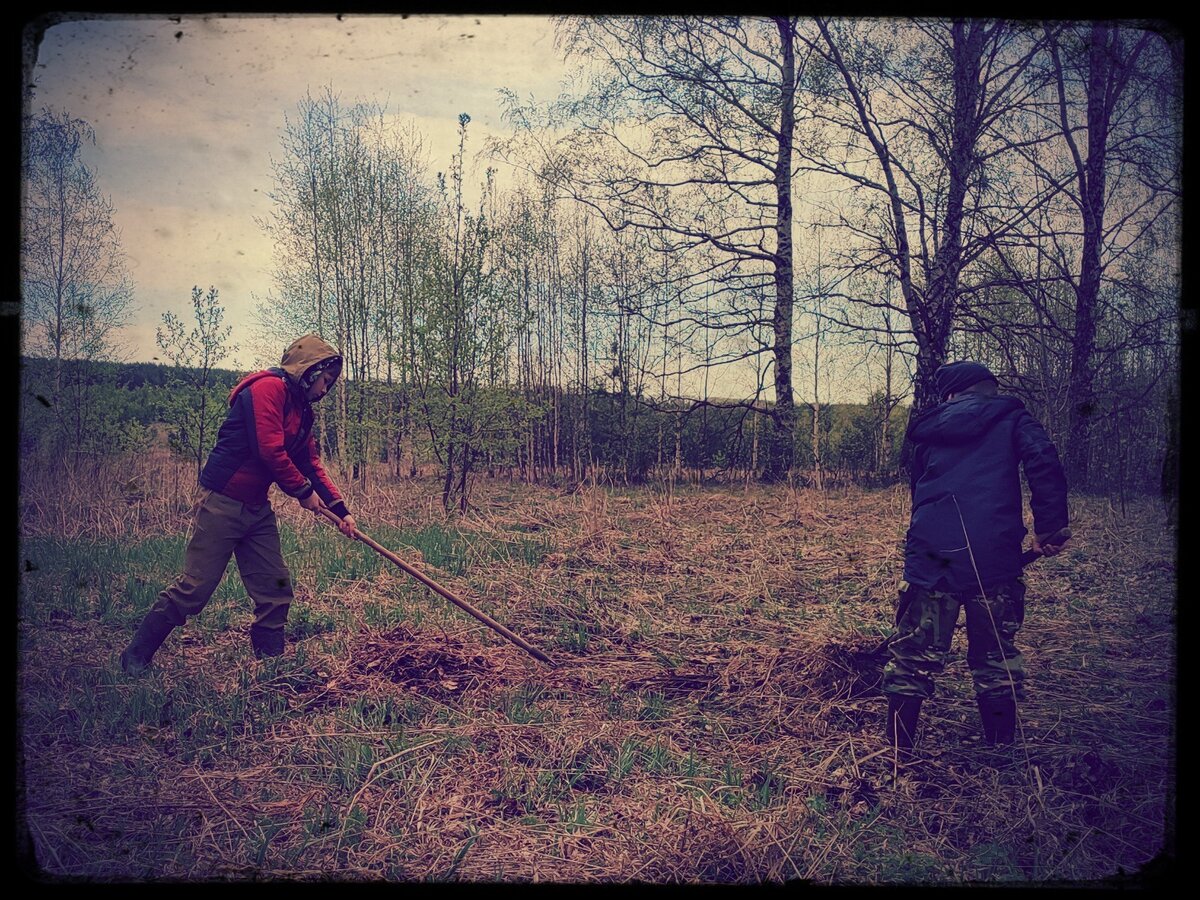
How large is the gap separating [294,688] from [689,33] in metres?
8.22

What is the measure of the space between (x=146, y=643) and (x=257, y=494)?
42.4 inches

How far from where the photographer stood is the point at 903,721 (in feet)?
10.7

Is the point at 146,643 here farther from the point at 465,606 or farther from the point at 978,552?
the point at 978,552

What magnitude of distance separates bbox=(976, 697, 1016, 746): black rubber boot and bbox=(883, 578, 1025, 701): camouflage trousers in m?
0.04

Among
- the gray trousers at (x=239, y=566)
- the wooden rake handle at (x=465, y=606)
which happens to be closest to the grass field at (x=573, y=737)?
the wooden rake handle at (x=465, y=606)

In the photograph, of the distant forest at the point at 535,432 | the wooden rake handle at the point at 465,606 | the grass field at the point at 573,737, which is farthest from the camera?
the distant forest at the point at 535,432

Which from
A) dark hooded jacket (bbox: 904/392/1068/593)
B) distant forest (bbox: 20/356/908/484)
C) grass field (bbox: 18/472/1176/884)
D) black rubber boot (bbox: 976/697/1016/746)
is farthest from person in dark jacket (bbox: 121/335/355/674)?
black rubber boot (bbox: 976/697/1016/746)

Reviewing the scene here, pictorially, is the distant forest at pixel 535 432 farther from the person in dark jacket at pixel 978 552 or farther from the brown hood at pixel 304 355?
the person in dark jacket at pixel 978 552

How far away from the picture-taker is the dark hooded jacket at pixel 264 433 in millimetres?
3912

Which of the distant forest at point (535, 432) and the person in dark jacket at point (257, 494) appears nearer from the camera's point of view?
the person in dark jacket at point (257, 494)

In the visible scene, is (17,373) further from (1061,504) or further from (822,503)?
(822,503)

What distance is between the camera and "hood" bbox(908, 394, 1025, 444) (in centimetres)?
328

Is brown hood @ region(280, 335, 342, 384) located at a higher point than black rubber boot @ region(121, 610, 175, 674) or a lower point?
higher

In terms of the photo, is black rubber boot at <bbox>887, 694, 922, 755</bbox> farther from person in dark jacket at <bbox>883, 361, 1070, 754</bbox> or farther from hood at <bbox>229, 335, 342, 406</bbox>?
hood at <bbox>229, 335, 342, 406</bbox>
